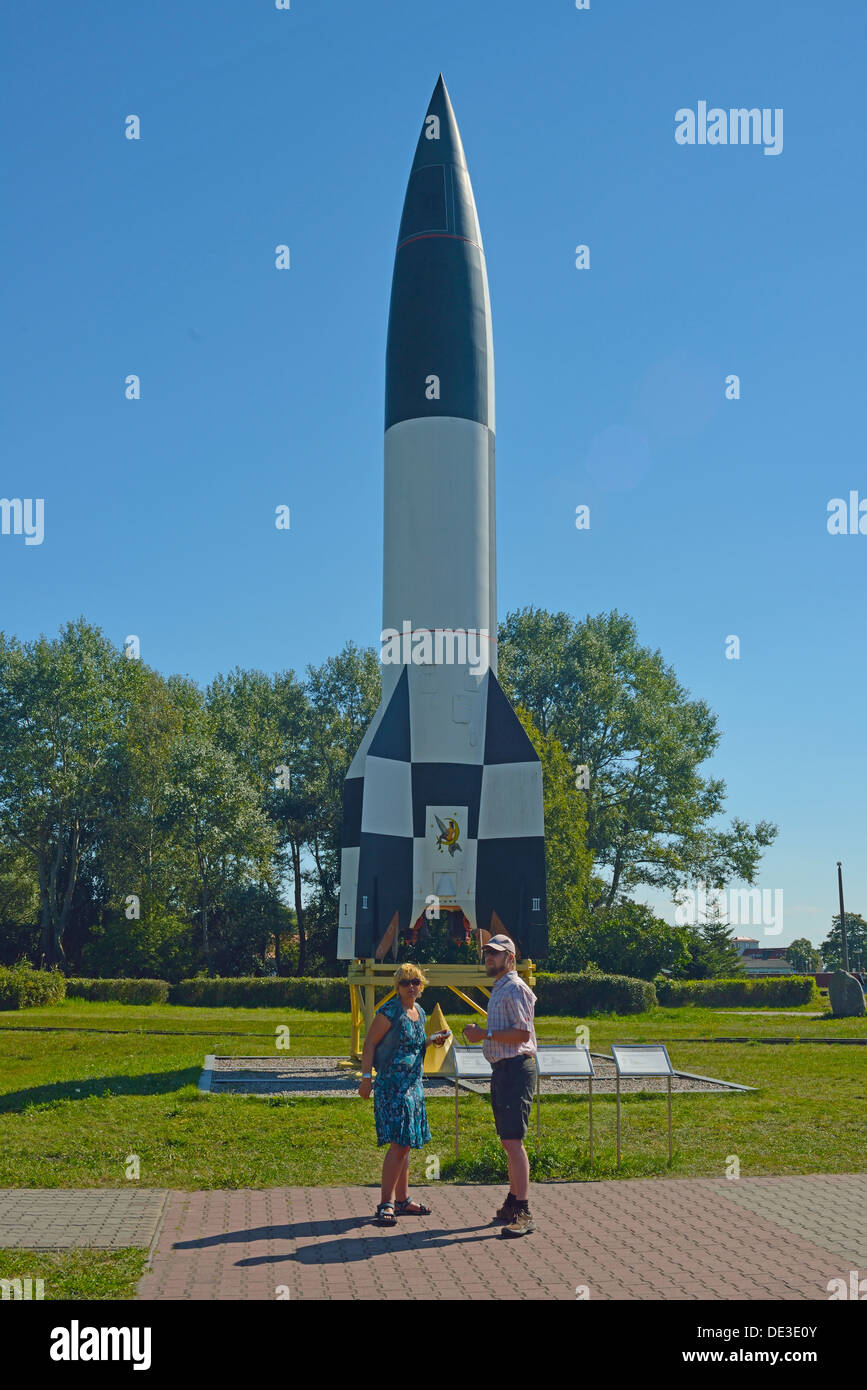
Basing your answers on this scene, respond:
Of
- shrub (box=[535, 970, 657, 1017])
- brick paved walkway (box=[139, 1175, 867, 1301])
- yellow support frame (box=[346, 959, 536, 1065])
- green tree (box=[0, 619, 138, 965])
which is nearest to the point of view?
brick paved walkway (box=[139, 1175, 867, 1301])

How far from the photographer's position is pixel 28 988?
33.4 metres

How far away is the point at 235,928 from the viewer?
47.9 metres

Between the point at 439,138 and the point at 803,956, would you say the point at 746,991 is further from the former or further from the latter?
the point at 803,956

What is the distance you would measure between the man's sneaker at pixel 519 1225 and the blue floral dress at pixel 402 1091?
0.76 metres

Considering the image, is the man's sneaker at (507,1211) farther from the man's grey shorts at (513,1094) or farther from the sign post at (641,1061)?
the sign post at (641,1061)

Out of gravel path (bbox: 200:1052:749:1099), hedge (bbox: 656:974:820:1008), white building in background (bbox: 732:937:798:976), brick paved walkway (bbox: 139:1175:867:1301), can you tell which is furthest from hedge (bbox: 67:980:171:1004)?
white building in background (bbox: 732:937:798:976)

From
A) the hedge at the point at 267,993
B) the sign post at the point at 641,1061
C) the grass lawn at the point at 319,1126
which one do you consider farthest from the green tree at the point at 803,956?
the sign post at the point at 641,1061

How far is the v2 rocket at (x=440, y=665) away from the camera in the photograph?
17453mm

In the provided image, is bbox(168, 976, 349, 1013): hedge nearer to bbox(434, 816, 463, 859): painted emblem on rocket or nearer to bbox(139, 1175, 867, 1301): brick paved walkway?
bbox(434, 816, 463, 859): painted emblem on rocket

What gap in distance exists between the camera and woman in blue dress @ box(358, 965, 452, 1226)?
8.03 metres

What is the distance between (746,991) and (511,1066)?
37.2m

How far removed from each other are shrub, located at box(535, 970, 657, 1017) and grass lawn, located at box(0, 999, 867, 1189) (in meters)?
13.1

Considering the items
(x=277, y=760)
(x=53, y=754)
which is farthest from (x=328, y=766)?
(x=53, y=754)

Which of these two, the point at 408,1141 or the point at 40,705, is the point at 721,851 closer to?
the point at 40,705
